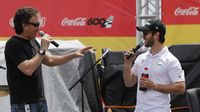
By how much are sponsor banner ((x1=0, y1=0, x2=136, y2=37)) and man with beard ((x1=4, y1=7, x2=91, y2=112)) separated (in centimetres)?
504

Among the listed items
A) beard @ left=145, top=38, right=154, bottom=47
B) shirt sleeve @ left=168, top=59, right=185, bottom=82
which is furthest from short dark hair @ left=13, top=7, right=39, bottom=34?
shirt sleeve @ left=168, top=59, right=185, bottom=82

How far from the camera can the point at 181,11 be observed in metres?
8.59

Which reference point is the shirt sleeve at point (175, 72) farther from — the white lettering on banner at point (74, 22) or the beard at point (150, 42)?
the white lettering on banner at point (74, 22)

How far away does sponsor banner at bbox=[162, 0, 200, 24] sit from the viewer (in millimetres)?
8539

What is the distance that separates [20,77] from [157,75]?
115 cm

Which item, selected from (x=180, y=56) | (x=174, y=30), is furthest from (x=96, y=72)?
(x=174, y=30)

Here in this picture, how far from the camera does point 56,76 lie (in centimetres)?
623

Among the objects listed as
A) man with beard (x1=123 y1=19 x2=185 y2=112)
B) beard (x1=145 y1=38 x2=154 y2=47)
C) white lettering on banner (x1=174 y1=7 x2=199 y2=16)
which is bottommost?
man with beard (x1=123 y1=19 x2=185 y2=112)

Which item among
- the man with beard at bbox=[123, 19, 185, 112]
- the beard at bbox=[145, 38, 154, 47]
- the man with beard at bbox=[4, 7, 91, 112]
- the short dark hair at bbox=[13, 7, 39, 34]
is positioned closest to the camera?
the man with beard at bbox=[4, 7, 91, 112]

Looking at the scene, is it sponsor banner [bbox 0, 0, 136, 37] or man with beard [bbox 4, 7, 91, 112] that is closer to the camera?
man with beard [bbox 4, 7, 91, 112]

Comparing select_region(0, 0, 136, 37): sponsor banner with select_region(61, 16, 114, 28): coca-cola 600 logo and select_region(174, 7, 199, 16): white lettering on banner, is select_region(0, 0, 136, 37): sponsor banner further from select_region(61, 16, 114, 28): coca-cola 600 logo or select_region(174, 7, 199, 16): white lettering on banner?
select_region(174, 7, 199, 16): white lettering on banner

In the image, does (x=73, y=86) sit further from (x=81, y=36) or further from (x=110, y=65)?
(x=81, y=36)

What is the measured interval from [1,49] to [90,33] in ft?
9.97

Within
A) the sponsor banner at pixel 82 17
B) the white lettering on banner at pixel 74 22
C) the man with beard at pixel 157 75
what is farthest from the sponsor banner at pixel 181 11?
the man with beard at pixel 157 75
